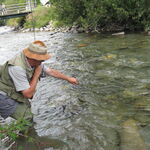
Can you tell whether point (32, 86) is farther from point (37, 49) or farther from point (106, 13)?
point (106, 13)

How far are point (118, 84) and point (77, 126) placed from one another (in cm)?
263

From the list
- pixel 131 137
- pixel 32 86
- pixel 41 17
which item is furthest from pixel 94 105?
pixel 41 17

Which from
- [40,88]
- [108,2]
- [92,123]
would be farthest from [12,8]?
[92,123]

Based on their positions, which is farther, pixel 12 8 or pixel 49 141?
pixel 12 8

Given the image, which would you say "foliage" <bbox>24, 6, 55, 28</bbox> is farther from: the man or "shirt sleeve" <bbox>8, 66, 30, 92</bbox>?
"shirt sleeve" <bbox>8, 66, 30, 92</bbox>

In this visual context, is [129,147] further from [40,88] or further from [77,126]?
[40,88]

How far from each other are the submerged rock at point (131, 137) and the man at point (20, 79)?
5.71 feet

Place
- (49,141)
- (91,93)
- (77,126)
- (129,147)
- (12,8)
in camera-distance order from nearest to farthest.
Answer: (129,147) < (49,141) < (77,126) < (91,93) < (12,8)

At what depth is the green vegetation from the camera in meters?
18.1

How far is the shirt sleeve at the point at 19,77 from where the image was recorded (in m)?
4.15

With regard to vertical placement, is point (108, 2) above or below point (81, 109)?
above

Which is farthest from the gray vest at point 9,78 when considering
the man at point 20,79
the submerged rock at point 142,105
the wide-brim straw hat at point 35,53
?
the submerged rock at point 142,105

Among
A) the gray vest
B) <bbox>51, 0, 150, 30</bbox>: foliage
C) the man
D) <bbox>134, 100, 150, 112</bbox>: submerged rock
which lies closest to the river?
<bbox>134, 100, 150, 112</bbox>: submerged rock

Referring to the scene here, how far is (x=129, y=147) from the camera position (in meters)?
4.29
